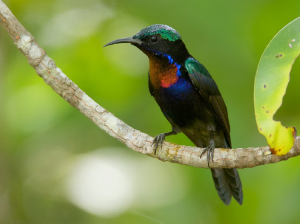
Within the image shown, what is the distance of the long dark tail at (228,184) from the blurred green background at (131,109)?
0.07 m

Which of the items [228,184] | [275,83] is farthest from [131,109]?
[275,83]

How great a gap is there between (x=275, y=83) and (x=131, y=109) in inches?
87.3

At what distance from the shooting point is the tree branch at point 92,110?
2592 mm

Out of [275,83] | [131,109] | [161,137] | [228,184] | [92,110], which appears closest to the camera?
[275,83]

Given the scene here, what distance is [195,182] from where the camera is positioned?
374cm

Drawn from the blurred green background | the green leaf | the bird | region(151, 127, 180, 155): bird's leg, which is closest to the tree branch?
region(151, 127, 180, 155): bird's leg

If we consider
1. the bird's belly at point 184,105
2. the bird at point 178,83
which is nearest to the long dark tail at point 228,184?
the bird at point 178,83

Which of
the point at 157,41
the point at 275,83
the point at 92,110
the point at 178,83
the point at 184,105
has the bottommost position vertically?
the point at 275,83

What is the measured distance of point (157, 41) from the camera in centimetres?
331

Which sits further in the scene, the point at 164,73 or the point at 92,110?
the point at 164,73

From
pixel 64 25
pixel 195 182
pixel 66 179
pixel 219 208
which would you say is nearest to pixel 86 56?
pixel 64 25

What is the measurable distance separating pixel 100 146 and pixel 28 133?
75cm

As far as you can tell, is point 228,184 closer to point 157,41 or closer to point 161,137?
point 161,137

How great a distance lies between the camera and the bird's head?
330 cm
